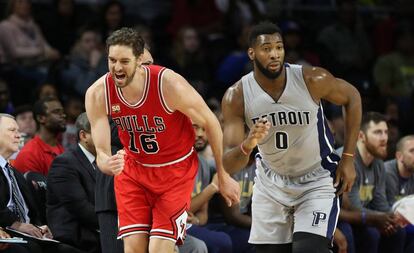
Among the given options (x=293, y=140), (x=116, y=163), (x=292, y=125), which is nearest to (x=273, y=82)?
(x=292, y=125)

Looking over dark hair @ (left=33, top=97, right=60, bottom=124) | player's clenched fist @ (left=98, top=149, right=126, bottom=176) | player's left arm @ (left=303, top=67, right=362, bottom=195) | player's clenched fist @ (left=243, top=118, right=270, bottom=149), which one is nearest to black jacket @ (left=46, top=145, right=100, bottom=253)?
dark hair @ (left=33, top=97, right=60, bottom=124)

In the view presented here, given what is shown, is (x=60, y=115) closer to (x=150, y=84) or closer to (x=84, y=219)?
(x=84, y=219)

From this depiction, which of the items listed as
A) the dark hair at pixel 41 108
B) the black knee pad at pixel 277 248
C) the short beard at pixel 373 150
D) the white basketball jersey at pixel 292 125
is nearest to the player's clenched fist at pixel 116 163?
the white basketball jersey at pixel 292 125

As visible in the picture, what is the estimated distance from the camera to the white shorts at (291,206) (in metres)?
6.78

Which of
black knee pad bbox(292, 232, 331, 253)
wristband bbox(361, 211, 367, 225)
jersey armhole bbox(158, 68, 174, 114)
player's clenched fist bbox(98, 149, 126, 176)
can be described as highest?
jersey armhole bbox(158, 68, 174, 114)

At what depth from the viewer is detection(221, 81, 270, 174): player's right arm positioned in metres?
6.45

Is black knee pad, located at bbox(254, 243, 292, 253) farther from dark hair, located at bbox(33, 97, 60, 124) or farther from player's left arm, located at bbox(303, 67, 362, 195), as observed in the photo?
dark hair, located at bbox(33, 97, 60, 124)

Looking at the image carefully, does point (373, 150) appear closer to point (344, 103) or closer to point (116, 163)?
point (344, 103)

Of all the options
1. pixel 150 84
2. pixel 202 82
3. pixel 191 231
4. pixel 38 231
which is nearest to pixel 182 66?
pixel 202 82

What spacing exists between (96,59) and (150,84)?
16.0 ft

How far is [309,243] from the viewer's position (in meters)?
6.69

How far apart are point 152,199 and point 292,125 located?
1158 millimetres

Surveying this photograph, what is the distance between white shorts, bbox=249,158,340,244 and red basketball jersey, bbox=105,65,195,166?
2.70ft

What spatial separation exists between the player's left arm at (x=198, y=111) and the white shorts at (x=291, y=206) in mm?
674
